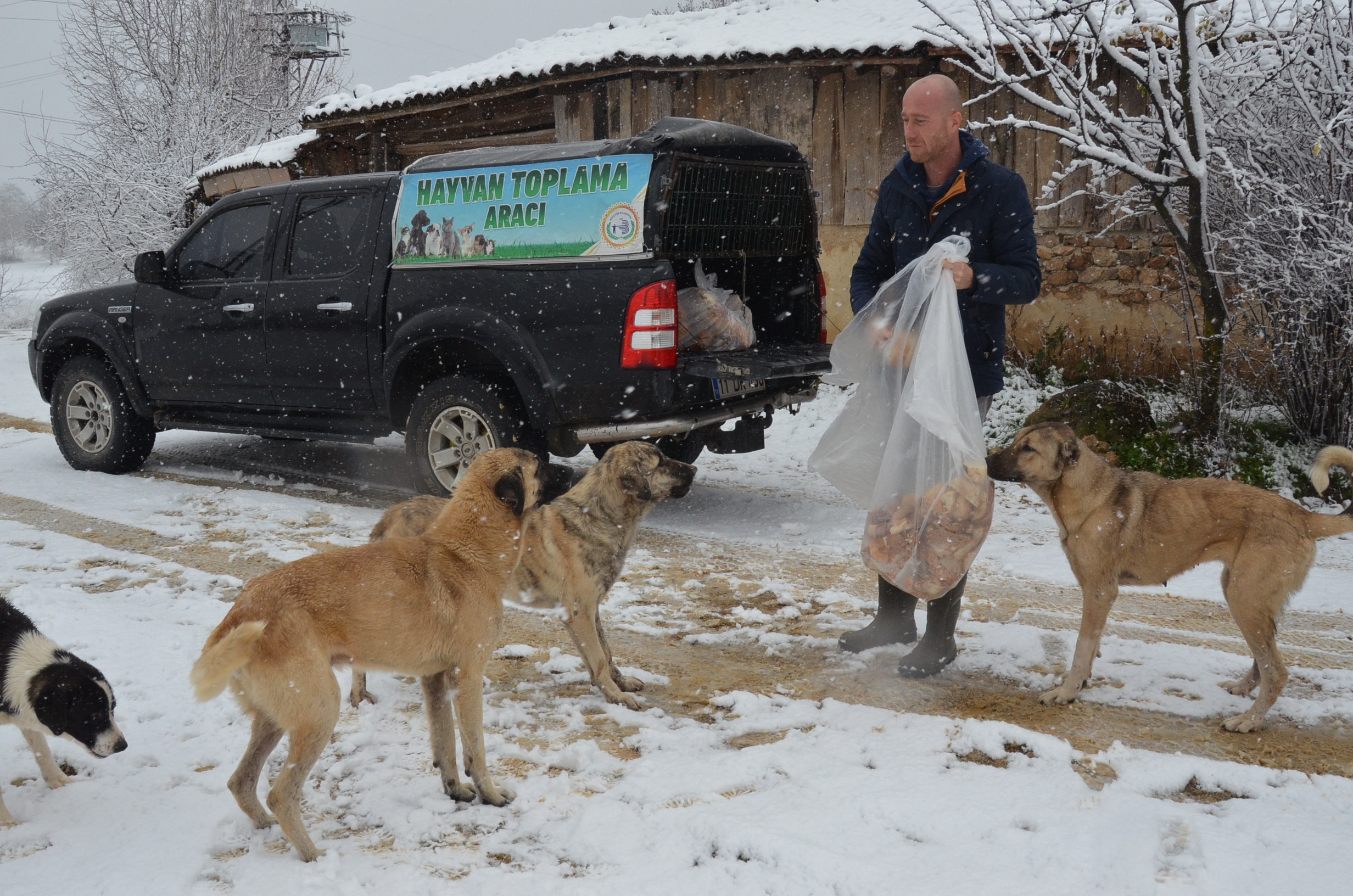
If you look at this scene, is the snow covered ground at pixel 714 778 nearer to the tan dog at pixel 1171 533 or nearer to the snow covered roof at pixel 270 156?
the tan dog at pixel 1171 533

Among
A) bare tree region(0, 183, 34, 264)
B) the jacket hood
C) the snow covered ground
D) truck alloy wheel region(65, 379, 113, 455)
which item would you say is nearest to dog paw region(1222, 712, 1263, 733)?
the snow covered ground

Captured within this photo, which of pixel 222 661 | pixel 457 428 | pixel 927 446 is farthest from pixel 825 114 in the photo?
pixel 222 661

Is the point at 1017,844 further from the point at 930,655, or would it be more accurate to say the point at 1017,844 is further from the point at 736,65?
the point at 736,65

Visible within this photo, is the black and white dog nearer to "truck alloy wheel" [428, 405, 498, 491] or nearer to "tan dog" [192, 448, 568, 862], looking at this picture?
"tan dog" [192, 448, 568, 862]

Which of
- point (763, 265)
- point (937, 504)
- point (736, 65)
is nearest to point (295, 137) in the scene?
point (736, 65)

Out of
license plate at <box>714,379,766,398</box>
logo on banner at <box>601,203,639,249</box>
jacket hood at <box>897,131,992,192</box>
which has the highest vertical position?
jacket hood at <box>897,131,992,192</box>

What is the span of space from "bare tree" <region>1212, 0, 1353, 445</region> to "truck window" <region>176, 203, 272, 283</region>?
24.1ft

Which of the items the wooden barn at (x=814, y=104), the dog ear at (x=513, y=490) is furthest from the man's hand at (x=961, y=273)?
the wooden barn at (x=814, y=104)

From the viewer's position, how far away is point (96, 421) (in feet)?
28.2

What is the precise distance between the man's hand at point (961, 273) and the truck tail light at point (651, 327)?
2211 mm

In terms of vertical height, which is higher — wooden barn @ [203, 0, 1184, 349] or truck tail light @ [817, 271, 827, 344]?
wooden barn @ [203, 0, 1184, 349]

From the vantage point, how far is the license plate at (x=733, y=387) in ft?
20.6

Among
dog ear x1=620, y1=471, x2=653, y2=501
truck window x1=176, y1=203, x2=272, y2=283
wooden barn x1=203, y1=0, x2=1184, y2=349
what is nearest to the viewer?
dog ear x1=620, y1=471, x2=653, y2=501

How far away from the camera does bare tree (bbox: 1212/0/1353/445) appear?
7.12 metres
